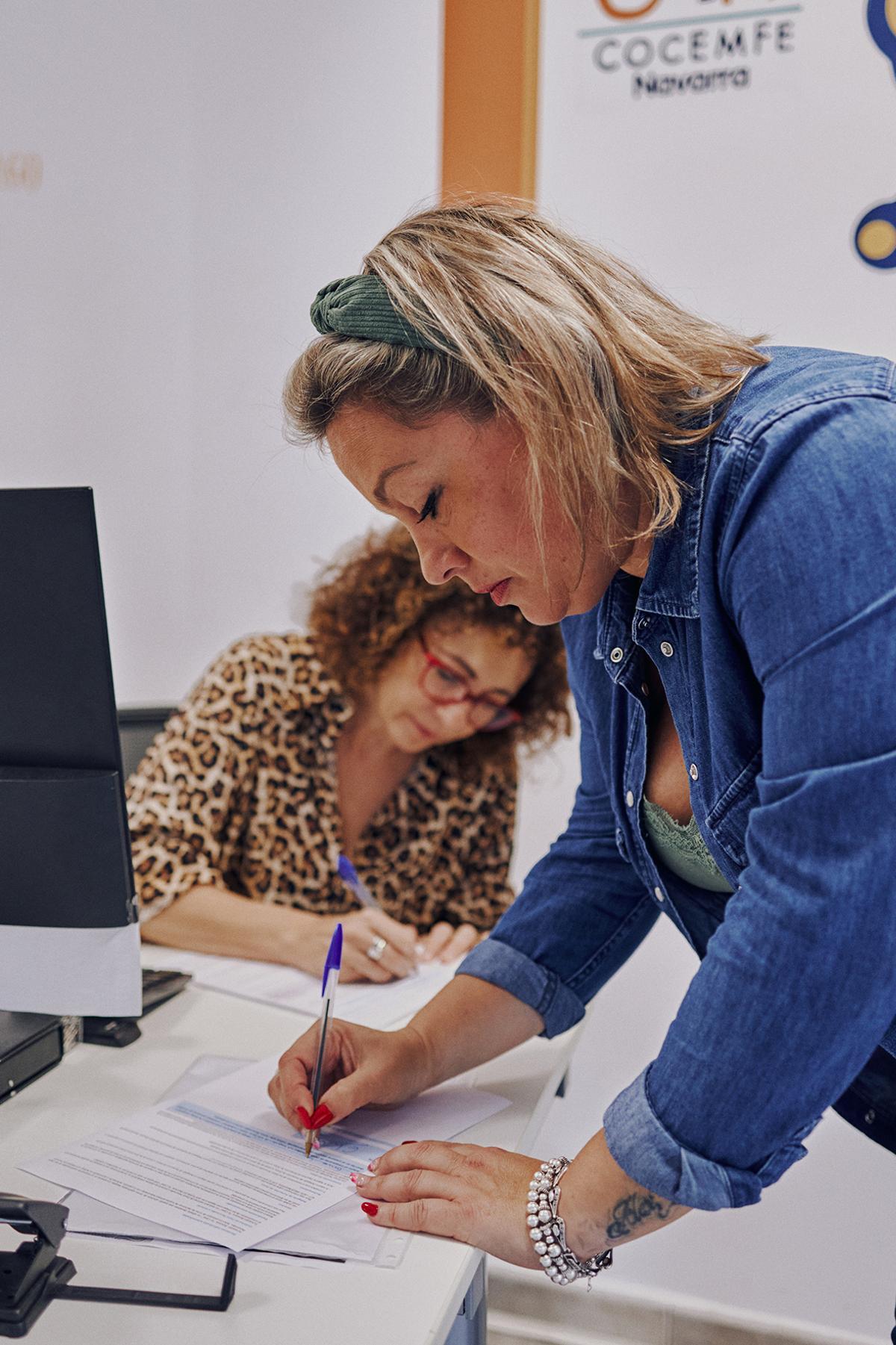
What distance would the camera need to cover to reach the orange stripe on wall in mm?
2139

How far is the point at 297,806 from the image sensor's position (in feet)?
6.10

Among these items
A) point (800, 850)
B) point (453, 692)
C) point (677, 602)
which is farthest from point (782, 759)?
point (453, 692)

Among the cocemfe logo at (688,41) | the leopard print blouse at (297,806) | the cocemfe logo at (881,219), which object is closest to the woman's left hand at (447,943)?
the leopard print blouse at (297,806)

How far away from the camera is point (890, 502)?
67 cm

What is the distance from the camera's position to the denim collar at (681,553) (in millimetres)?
787

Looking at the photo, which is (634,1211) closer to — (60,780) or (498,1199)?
(498,1199)

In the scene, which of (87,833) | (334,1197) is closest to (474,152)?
(87,833)

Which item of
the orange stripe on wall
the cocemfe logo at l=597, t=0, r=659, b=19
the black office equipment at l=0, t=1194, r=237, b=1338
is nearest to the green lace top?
the black office equipment at l=0, t=1194, r=237, b=1338

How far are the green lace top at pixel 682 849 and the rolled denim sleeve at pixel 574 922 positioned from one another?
0.12 metres

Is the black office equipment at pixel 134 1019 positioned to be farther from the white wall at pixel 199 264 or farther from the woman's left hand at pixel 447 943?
the white wall at pixel 199 264

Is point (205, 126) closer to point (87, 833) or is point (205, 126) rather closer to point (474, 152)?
point (474, 152)

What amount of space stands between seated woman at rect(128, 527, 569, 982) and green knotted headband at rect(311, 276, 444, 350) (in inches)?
38.3

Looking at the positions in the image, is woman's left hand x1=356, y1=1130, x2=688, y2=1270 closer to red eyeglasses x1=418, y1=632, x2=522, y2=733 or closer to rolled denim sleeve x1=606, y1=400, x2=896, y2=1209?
rolled denim sleeve x1=606, y1=400, x2=896, y2=1209

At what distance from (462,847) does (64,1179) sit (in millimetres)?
1137
